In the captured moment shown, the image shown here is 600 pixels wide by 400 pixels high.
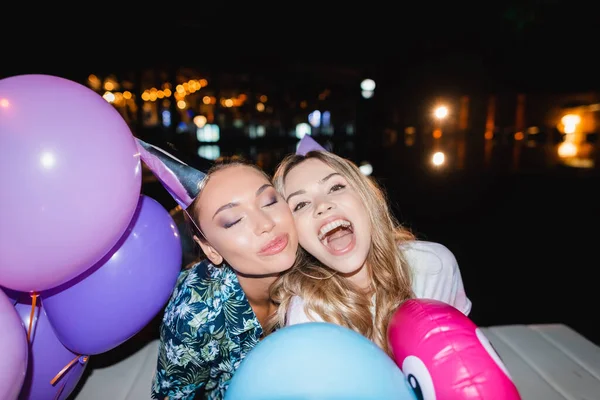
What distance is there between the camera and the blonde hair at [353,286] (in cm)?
158

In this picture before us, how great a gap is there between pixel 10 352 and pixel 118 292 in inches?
17.2

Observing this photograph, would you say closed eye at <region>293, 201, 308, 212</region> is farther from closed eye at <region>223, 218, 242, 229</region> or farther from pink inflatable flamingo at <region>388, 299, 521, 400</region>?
pink inflatable flamingo at <region>388, 299, 521, 400</region>

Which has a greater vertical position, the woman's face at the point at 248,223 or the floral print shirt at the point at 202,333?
the woman's face at the point at 248,223

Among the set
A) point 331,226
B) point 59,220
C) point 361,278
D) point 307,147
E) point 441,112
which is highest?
point 441,112

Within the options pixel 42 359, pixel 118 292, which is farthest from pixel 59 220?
pixel 42 359

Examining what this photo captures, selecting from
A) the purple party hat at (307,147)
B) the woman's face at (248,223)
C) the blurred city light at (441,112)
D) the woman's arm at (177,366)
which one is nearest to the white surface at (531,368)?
the woman's arm at (177,366)

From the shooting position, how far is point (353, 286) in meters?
1.71

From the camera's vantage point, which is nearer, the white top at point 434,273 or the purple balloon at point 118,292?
the purple balloon at point 118,292

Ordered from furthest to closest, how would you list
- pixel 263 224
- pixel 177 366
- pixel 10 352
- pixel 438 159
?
pixel 438 159 < pixel 177 366 < pixel 263 224 < pixel 10 352

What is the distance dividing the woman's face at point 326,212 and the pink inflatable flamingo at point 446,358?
1.30ft

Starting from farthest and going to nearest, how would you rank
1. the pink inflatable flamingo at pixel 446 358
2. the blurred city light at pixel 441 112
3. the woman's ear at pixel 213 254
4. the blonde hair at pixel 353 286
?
the blurred city light at pixel 441 112, the woman's ear at pixel 213 254, the blonde hair at pixel 353 286, the pink inflatable flamingo at pixel 446 358

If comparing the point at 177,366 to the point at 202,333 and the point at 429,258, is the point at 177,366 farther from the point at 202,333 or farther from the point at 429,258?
the point at 429,258

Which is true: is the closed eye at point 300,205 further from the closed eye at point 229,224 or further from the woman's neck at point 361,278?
the woman's neck at point 361,278

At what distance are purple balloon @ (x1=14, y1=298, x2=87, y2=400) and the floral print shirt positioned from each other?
1.33ft
